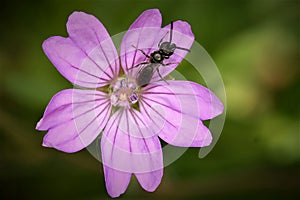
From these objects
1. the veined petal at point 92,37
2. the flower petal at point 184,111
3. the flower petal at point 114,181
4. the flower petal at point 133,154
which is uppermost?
the veined petal at point 92,37

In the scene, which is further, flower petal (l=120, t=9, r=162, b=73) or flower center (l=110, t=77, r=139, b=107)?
flower center (l=110, t=77, r=139, b=107)

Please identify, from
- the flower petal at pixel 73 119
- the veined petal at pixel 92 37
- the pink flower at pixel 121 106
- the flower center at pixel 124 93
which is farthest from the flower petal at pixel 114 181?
the veined petal at pixel 92 37

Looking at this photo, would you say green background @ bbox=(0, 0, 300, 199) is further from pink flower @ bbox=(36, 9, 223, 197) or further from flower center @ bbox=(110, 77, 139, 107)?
pink flower @ bbox=(36, 9, 223, 197)

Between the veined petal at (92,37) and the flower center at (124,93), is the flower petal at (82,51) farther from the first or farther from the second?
the flower center at (124,93)

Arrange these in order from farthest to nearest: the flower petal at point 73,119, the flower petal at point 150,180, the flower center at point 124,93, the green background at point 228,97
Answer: the green background at point 228,97
the flower center at point 124,93
the flower petal at point 150,180
the flower petal at point 73,119

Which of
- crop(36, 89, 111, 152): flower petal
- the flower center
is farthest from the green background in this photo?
crop(36, 89, 111, 152): flower petal

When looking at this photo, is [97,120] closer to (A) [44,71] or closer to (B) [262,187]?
(A) [44,71]

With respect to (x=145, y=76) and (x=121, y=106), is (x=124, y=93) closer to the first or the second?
(x=121, y=106)

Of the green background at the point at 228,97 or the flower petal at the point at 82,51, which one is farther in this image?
the green background at the point at 228,97
